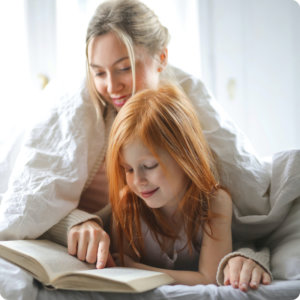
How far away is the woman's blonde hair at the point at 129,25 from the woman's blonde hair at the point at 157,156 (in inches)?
6.8

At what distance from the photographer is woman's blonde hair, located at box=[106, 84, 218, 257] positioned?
0.81 meters

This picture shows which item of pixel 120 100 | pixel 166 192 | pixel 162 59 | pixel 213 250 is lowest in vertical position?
pixel 213 250

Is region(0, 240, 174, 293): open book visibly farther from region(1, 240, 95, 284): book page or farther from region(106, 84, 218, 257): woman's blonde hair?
region(106, 84, 218, 257): woman's blonde hair

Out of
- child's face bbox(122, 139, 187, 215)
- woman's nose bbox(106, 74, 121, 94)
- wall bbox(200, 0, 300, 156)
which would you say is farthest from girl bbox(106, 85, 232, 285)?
wall bbox(200, 0, 300, 156)

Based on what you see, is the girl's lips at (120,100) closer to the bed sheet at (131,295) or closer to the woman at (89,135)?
the woman at (89,135)

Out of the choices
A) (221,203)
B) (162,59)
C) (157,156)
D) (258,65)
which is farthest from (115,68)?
(258,65)

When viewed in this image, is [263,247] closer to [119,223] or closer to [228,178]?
[228,178]

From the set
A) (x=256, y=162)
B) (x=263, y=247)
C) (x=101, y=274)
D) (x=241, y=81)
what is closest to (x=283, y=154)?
(x=256, y=162)

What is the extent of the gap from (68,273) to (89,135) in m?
0.47

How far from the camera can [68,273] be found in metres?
0.64

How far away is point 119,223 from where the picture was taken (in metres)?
0.93

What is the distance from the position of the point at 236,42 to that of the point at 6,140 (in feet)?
3.22

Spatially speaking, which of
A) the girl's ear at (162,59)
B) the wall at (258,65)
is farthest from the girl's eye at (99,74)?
the wall at (258,65)

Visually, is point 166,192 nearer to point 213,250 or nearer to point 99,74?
point 213,250
